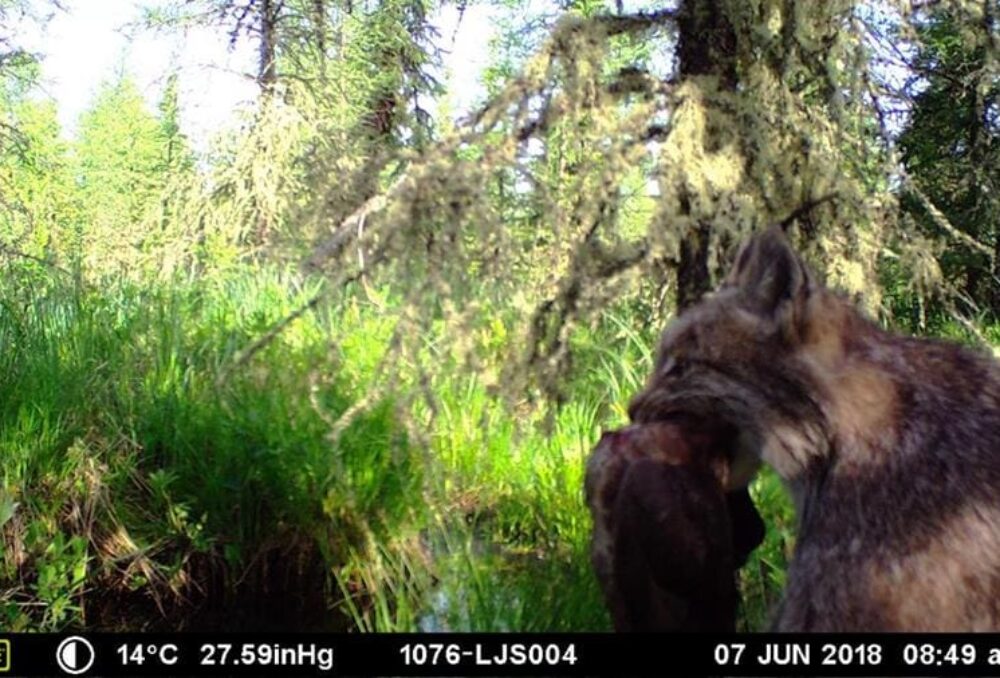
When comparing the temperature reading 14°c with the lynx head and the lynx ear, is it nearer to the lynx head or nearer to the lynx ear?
the lynx head

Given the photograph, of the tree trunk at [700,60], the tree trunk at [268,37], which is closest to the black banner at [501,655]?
the tree trunk at [700,60]

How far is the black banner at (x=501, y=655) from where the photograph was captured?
2062 mm

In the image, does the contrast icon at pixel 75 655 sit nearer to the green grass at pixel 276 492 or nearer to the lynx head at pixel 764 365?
the green grass at pixel 276 492

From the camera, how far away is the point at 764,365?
2480mm

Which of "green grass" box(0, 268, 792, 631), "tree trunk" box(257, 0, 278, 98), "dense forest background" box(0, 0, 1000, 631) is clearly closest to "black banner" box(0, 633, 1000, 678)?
"dense forest background" box(0, 0, 1000, 631)

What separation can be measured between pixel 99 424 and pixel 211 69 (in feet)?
33.2

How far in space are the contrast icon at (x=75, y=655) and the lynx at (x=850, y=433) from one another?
173 centimetres

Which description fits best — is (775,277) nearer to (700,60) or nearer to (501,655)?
(501,655)

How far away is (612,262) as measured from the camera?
3.40 m

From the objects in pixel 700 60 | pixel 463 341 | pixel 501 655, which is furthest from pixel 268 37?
pixel 501 655

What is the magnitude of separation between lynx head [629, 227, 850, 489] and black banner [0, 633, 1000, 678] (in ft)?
1.53

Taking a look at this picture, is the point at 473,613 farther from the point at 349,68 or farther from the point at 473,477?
the point at 349,68

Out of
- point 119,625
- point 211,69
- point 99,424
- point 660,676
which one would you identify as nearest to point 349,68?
point 211,69

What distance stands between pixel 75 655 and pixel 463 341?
1.46 meters
